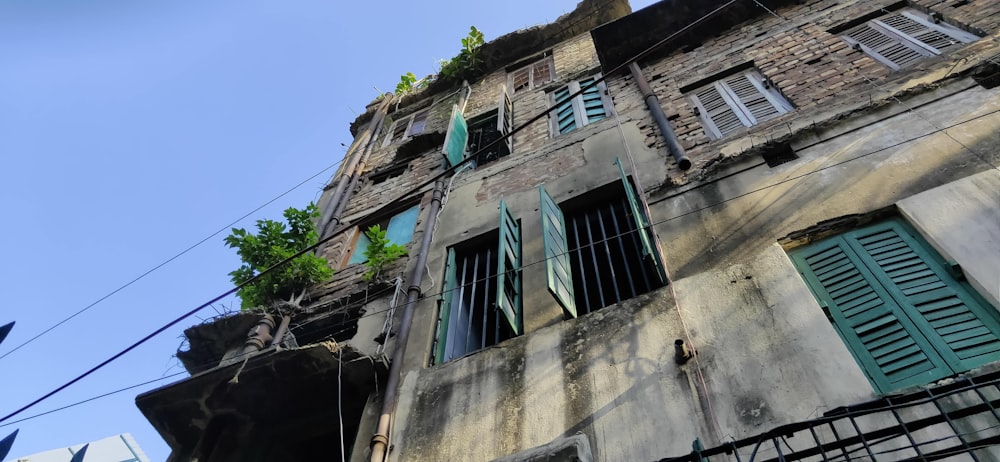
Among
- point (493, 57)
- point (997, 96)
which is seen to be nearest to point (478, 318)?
point (997, 96)

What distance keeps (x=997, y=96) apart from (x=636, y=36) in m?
5.96

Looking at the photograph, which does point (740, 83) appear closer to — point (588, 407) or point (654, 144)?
point (654, 144)

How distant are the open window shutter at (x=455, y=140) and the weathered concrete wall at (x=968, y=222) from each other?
7162 millimetres

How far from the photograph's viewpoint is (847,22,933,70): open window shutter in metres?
7.40

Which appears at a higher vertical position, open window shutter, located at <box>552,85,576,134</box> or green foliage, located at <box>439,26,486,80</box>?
green foliage, located at <box>439,26,486,80</box>

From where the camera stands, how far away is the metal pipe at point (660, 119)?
281 inches

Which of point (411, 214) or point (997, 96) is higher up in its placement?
point (411, 214)

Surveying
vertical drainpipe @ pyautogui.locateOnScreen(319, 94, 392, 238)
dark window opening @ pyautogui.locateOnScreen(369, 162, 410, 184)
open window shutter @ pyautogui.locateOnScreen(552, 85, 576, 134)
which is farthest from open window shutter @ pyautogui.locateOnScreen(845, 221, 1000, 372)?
dark window opening @ pyautogui.locateOnScreen(369, 162, 410, 184)

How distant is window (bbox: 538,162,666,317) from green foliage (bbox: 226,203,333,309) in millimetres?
3769

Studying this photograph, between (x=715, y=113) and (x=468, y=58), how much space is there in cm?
861

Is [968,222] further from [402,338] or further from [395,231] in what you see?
[395,231]

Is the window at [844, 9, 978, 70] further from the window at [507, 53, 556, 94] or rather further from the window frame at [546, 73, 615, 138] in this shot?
the window at [507, 53, 556, 94]

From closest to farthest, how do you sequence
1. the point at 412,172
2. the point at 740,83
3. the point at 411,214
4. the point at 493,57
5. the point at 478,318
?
the point at 478,318 → the point at 740,83 → the point at 411,214 → the point at 412,172 → the point at 493,57

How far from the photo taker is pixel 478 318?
6957 mm
